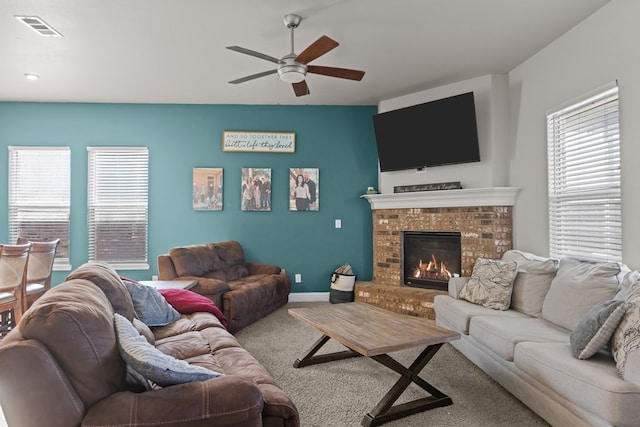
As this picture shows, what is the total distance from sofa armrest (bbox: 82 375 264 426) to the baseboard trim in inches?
158

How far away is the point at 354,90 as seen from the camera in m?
5.00

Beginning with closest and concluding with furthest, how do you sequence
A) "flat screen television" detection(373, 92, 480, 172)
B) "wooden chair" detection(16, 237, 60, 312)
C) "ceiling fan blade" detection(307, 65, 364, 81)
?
"ceiling fan blade" detection(307, 65, 364, 81), "wooden chair" detection(16, 237, 60, 312), "flat screen television" detection(373, 92, 480, 172)

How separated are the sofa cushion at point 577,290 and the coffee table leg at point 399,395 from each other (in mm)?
970

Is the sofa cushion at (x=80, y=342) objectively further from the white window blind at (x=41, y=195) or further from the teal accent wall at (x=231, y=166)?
the white window blind at (x=41, y=195)

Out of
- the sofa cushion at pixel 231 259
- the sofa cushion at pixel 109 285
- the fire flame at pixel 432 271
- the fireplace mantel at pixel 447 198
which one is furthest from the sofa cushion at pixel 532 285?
the sofa cushion at pixel 231 259

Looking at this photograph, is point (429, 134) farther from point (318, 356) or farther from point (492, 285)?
point (318, 356)

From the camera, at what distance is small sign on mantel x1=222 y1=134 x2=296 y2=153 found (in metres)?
5.57

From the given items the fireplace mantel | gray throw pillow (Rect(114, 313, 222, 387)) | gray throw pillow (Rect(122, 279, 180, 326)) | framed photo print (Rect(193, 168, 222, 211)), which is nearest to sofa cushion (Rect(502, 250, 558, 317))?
the fireplace mantel

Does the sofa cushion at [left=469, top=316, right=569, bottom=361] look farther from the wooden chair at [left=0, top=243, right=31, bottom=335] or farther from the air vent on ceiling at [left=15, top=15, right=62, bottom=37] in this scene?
the air vent on ceiling at [left=15, top=15, right=62, bottom=37]

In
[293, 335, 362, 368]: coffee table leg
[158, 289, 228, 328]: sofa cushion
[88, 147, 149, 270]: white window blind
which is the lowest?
[293, 335, 362, 368]: coffee table leg

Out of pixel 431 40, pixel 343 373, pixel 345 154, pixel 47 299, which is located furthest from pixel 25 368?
pixel 345 154

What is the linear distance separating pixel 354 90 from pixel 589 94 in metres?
2.53

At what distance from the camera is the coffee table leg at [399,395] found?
7.75 ft

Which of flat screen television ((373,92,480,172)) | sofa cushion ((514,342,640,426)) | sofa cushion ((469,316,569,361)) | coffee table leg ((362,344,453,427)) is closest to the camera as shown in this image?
sofa cushion ((514,342,640,426))
